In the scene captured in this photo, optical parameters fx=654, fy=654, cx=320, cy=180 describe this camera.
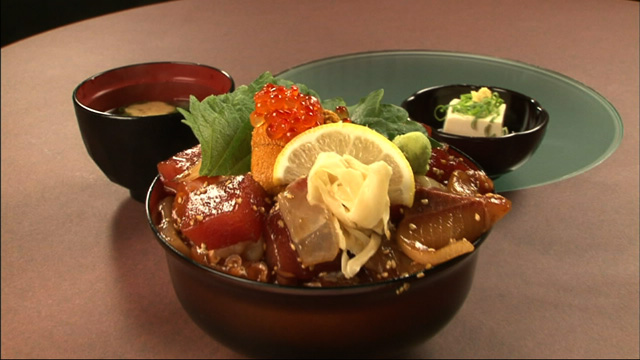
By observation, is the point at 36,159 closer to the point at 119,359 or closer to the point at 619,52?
the point at 119,359

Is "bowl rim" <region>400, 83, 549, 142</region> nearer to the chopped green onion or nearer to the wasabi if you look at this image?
the chopped green onion

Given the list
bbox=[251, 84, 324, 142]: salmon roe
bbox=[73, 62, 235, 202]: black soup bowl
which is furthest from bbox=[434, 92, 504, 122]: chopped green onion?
bbox=[251, 84, 324, 142]: salmon roe

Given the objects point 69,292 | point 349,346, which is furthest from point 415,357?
point 69,292

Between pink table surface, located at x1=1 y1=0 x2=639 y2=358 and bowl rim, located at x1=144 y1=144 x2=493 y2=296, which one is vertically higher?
bowl rim, located at x1=144 y1=144 x2=493 y2=296

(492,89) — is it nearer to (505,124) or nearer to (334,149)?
(505,124)

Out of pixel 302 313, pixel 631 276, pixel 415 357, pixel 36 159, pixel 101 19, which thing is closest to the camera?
pixel 302 313

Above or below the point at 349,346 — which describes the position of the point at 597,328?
below
